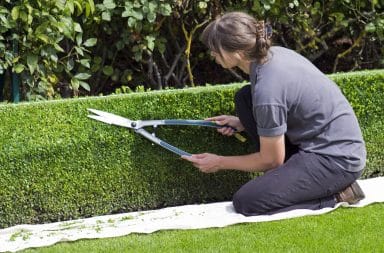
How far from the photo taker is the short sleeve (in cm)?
405

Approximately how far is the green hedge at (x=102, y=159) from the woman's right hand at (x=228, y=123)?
0.30 feet

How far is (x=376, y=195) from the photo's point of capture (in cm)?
451

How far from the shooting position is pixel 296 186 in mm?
4215

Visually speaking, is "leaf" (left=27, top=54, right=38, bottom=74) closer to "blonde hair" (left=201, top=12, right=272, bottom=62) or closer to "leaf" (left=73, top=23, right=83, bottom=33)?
"leaf" (left=73, top=23, right=83, bottom=33)

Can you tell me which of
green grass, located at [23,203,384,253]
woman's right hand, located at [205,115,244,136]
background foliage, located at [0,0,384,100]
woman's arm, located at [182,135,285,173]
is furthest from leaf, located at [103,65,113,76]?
green grass, located at [23,203,384,253]

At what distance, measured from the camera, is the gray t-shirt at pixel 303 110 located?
408cm

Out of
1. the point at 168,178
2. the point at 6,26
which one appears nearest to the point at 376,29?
the point at 168,178

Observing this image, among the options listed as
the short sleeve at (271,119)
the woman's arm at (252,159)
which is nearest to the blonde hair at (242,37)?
the short sleeve at (271,119)

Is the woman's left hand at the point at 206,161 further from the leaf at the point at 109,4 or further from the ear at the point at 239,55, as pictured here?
the leaf at the point at 109,4

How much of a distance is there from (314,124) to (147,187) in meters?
1.05

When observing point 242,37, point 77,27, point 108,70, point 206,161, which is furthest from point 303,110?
point 108,70

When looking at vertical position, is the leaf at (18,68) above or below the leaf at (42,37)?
below

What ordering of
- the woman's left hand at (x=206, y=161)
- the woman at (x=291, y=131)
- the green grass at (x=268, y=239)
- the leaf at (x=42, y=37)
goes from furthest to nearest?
the leaf at (x=42, y=37) → the woman's left hand at (x=206, y=161) → the woman at (x=291, y=131) → the green grass at (x=268, y=239)

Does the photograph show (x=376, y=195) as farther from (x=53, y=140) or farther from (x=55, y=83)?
(x=55, y=83)
